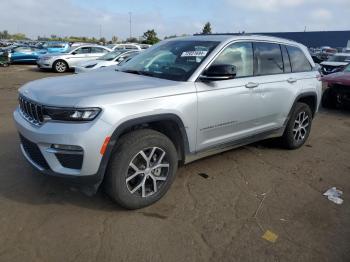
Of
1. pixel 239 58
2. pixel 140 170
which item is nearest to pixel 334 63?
pixel 239 58

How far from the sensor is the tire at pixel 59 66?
17500mm

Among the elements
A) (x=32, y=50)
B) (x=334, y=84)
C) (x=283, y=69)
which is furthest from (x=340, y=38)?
(x=283, y=69)

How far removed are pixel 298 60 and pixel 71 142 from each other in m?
3.90

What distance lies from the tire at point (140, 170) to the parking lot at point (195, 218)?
0.53 ft

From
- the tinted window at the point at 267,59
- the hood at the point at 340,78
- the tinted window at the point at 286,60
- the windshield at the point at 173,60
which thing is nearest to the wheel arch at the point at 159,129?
the windshield at the point at 173,60

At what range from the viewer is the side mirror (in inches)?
140

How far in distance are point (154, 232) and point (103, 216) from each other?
568 millimetres

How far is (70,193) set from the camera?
370cm

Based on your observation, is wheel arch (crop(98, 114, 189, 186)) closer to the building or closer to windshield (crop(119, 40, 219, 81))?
windshield (crop(119, 40, 219, 81))

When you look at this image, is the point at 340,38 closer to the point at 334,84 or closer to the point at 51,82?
the point at 334,84

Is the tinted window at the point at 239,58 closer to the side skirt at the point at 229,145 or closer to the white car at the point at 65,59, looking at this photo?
the side skirt at the point at 229,145

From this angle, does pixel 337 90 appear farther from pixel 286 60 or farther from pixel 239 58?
pixel 239 58

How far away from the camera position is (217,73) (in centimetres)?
356

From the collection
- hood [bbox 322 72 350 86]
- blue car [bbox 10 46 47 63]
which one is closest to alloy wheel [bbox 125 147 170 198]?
hood [bbox 322 72 350 86]
